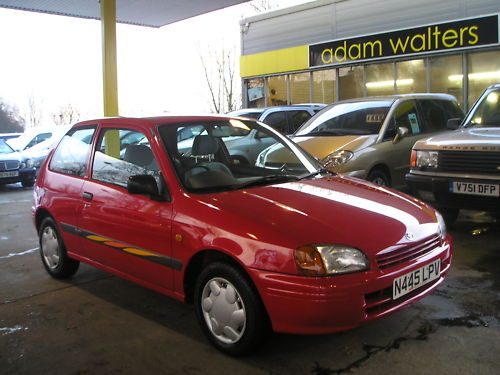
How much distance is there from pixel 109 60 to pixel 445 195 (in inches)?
303

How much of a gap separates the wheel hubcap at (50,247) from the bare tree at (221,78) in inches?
1007

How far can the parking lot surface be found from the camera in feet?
9.61

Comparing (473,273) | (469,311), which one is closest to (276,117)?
(473,273)

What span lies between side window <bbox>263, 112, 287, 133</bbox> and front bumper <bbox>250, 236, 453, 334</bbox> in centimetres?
759

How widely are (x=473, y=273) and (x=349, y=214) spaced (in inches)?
78.4

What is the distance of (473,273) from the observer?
14.5 feet

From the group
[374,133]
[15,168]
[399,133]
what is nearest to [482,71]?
[399,133]

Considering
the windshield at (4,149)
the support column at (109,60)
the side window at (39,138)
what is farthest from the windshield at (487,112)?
the side window at (39,138)

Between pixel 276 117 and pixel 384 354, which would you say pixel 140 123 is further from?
pixel 276 117

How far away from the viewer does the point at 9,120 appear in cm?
3828

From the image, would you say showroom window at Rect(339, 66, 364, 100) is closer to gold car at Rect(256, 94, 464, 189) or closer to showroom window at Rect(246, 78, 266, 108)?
showroom window at Rect(246, 78, 266, 108)

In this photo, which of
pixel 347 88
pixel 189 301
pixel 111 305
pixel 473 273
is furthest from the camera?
pixel 347 88

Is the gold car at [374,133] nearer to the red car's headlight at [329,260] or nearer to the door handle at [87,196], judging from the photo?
the door handle at [87,196]

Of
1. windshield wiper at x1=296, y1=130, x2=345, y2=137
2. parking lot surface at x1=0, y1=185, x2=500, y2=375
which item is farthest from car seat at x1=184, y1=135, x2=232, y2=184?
windshield wiper at x1=296, y1=130, x2=345, y2=137
